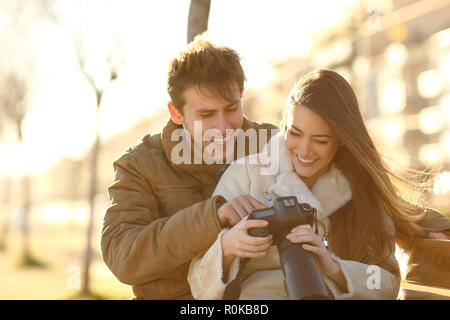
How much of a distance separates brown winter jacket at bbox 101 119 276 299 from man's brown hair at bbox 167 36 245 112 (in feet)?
0.64

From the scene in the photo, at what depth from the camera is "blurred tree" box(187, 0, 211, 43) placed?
11.2ft

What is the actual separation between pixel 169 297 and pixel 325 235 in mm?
675

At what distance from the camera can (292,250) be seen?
1836 millimetres

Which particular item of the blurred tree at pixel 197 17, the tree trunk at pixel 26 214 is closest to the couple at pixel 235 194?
the blurred tree at pixel 197 17

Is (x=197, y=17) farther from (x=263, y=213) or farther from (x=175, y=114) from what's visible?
(x=263, y=213)

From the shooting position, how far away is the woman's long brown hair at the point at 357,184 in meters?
2.34

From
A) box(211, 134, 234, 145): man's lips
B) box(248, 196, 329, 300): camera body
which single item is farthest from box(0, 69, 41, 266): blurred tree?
box(248, 196, 329, 300): camera body

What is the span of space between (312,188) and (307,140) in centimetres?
23

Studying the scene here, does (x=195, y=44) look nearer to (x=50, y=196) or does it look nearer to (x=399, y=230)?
(x=399, y=230)

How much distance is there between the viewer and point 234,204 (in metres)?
2.00

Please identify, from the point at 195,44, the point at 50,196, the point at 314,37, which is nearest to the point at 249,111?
the point at 314,37

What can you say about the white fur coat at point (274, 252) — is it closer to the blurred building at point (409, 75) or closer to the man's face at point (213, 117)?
the man's face at point (213, 117)

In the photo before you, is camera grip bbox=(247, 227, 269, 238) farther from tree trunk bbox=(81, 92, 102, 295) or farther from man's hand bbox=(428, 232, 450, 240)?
tree trunk bbox=(81, 92, 102, 295)

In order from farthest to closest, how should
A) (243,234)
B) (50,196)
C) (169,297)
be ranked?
(50,196), (169,297), (243,234)
